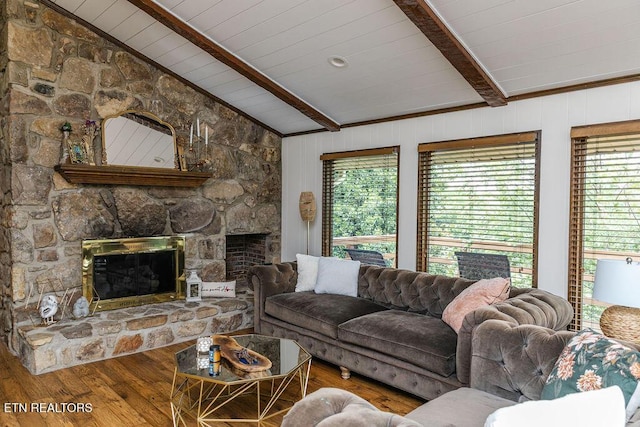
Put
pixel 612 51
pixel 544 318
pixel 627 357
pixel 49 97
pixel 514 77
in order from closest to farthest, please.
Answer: pixel 627 357 < pixel 544 318 < pixel 612 51 < pixel 514 77 < pixel 49 97

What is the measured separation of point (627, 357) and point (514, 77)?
2436 millimetres

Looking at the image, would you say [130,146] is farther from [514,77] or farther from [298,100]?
[514,77]

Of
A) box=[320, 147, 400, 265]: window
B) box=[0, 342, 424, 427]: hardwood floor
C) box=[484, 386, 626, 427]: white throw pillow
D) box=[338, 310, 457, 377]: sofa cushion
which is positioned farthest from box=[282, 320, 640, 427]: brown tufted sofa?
box=[320, 147, 400, 265]: window

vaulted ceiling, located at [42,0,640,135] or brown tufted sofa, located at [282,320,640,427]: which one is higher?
vaulted ceiling, located at [42,0,640,135]

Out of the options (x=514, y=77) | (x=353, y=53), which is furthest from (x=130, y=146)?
(x=514, y=77)

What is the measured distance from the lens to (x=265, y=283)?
428cm

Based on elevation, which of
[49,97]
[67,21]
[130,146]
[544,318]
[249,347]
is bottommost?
[249,347]

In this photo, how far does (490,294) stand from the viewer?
3.03m

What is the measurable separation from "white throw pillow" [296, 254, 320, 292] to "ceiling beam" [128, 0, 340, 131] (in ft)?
5.16

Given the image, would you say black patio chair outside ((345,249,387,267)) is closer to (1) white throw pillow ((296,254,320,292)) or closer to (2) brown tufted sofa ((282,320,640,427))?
(1) white throw pillow ((296,254,320,292))

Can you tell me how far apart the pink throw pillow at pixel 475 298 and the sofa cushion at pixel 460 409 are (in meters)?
0.87

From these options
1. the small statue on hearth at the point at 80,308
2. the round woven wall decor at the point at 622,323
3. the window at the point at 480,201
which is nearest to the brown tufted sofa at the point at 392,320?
the round woven wall decor at the point at 622,323

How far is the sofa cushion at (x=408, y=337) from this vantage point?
2.84 m

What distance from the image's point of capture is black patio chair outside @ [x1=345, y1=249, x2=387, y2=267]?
468cm
